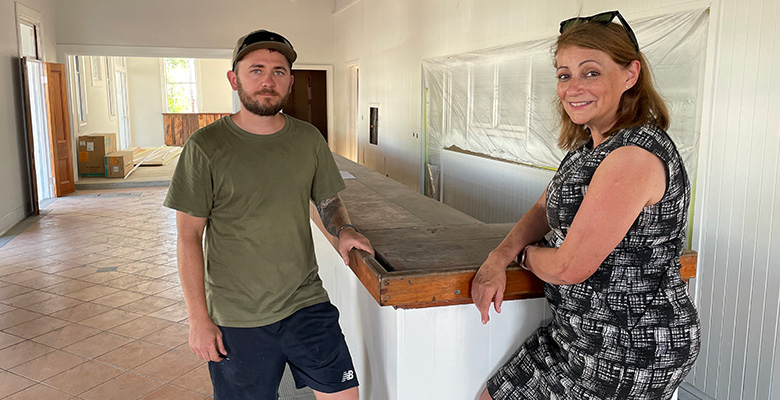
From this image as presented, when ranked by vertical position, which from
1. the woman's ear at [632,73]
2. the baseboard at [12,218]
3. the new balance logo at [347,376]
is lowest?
the baseboard at [12,218]

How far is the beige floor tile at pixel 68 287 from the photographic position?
4703mm

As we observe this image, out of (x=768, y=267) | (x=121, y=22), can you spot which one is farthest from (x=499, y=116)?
(x=121, y=22)

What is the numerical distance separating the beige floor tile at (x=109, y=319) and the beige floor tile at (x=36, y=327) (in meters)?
0.16

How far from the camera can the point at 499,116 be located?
5199 millimetres

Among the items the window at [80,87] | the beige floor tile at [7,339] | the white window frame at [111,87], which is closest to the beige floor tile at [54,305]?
the beige floor tile at [7,339]

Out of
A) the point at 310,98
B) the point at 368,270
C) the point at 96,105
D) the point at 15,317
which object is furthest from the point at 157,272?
the point at 96,105

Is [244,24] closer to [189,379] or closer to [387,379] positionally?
[189,379]

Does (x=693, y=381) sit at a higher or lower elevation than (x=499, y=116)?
lower

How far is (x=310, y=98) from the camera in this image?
42.6 feet

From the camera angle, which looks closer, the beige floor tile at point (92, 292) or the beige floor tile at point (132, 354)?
the beige floor tile at point (132, 354)

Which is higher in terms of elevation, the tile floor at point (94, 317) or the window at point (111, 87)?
the window at point (111, 87)

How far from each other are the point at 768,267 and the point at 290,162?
2115mm


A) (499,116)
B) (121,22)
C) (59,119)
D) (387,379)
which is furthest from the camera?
(121,22)

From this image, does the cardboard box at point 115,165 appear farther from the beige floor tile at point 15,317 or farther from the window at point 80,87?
the beige floor tile at point 15,317
